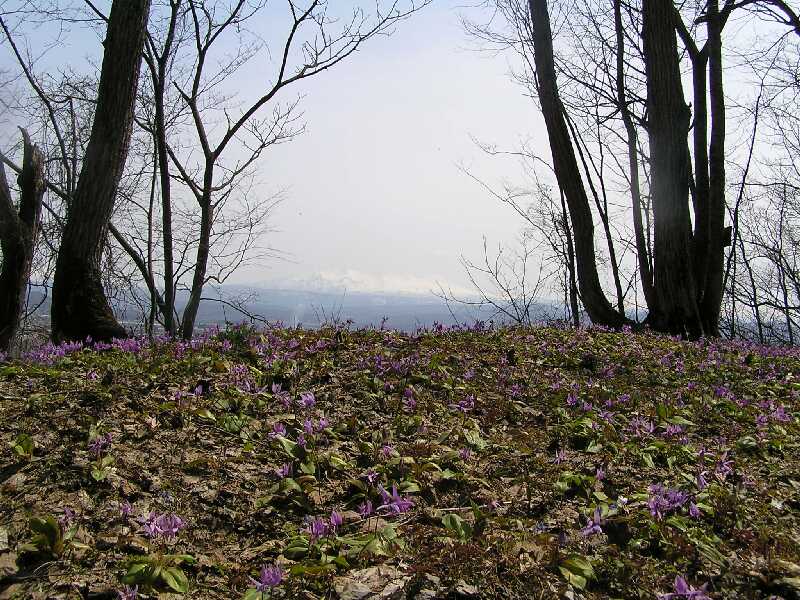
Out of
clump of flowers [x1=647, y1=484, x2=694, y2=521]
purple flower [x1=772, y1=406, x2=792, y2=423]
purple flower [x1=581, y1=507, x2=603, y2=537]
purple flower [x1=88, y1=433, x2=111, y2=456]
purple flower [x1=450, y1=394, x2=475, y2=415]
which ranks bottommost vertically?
purple flower [x1=581, y1=507, x2=603, y2=537]

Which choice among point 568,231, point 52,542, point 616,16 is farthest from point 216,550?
point 616,16

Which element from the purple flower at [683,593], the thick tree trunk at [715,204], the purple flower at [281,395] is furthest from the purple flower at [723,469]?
the thick tree trunk at [715,204]

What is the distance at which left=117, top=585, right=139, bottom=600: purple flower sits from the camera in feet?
7.05

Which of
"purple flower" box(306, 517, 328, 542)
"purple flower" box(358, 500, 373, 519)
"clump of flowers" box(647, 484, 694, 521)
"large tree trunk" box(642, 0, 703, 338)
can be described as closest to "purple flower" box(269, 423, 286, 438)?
"purple flower" box(358, 500, 373, 519)

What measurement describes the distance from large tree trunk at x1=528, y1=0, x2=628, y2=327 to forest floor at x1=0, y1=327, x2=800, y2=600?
4427 millimetres

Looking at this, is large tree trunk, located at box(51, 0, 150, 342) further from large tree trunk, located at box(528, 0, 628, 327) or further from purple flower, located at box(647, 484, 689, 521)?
large tree trunk, located at box(528, 0, 628, 327)

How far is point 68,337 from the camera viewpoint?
6.18 m

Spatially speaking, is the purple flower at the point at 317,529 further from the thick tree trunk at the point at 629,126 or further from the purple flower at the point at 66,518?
the thick tree trunk at the point at 629,126

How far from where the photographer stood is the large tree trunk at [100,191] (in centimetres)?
627

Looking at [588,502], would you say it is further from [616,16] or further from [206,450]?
[616,16]

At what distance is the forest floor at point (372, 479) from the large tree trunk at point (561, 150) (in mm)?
4427

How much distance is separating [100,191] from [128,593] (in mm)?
5428

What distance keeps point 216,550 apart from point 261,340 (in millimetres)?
3270

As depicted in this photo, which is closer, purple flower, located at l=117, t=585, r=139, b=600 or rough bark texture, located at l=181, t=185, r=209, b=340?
purple flower, located at l=117, t=585, r=139, b=600
